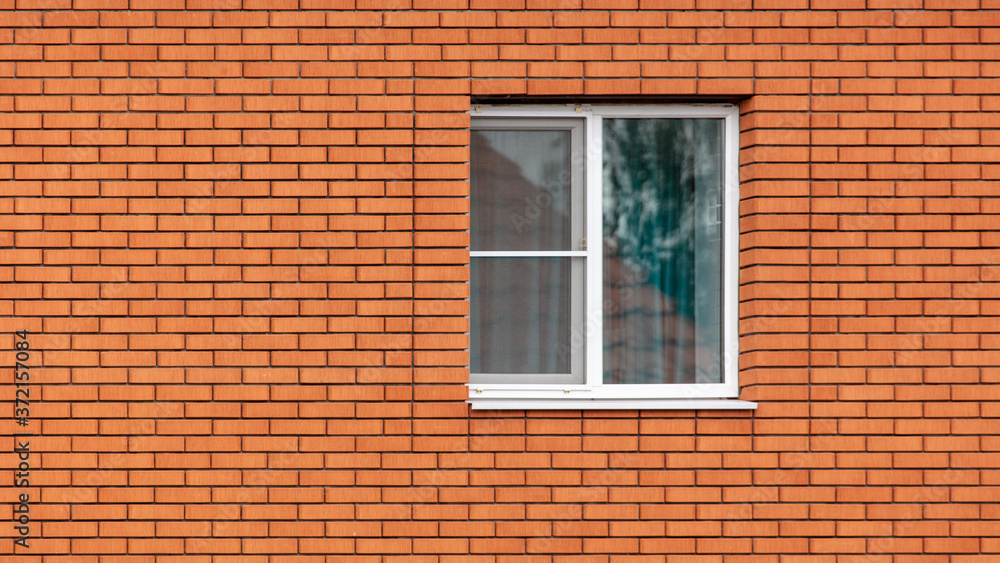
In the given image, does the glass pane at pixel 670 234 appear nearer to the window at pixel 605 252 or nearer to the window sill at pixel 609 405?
the window at pixel 605 252

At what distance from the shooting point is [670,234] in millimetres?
3605

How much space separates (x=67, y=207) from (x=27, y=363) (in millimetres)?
715

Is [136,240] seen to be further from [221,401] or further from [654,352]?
[654,352]

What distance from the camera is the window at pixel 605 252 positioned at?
11.6 feet

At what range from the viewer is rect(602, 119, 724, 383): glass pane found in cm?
359

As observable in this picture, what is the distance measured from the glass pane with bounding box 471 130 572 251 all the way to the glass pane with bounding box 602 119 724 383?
0.23 meters

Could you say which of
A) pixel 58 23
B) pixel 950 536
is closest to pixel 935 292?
pixel 950 536

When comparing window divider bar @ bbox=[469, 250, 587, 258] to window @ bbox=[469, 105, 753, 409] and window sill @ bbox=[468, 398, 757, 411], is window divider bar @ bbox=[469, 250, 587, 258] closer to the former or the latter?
window @ bbox=[469, 105, 753, 409]

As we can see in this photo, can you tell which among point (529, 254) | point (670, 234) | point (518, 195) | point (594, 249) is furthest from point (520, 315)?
point (670, 234)

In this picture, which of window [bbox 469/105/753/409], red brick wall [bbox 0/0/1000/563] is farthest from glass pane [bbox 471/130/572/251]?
Answer: red brick wall [bbox 0/0/1000/563]

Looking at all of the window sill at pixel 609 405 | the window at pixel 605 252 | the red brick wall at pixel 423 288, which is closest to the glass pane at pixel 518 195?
the window at pixel 605 252

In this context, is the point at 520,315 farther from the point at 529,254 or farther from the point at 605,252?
the point at 605,252

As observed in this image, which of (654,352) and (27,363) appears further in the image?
(654,352)

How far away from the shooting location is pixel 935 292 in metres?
3.42
